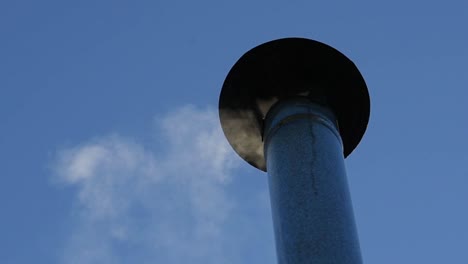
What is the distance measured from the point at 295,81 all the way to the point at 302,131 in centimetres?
95

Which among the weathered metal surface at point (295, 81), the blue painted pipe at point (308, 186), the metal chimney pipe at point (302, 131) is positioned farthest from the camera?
the weathered metal surface at point (295, 81)

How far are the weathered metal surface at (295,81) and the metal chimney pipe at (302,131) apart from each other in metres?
0.01

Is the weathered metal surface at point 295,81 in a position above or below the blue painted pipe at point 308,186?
above

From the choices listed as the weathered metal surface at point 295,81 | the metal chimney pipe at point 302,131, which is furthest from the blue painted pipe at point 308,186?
the weathered metal surface at point 295,81

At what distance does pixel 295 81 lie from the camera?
9906mm

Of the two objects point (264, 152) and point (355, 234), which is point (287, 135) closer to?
point (264, 152)

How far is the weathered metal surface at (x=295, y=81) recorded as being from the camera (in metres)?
9.92

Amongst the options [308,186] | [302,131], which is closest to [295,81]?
[302,131]

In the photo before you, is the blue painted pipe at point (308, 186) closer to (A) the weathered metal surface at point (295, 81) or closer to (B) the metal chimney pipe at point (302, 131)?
(B) the metal chimney pipe at point (302, 131)

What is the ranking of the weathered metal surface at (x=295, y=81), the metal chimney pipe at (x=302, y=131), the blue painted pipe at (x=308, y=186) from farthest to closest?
1. the weathered metal surface at (x=295, y=81)
2. the metal chimney pipe at (x=302, y=131)
3. the blue painted pipe at (x=308, y=186)

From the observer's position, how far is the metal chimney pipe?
8.12 m

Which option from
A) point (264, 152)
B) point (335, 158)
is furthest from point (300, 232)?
point (264, 152)

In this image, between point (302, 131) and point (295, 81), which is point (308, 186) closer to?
point (302, 131)

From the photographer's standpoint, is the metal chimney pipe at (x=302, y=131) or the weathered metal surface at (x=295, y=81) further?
the weathered metal surface at (x=295, y=81)
